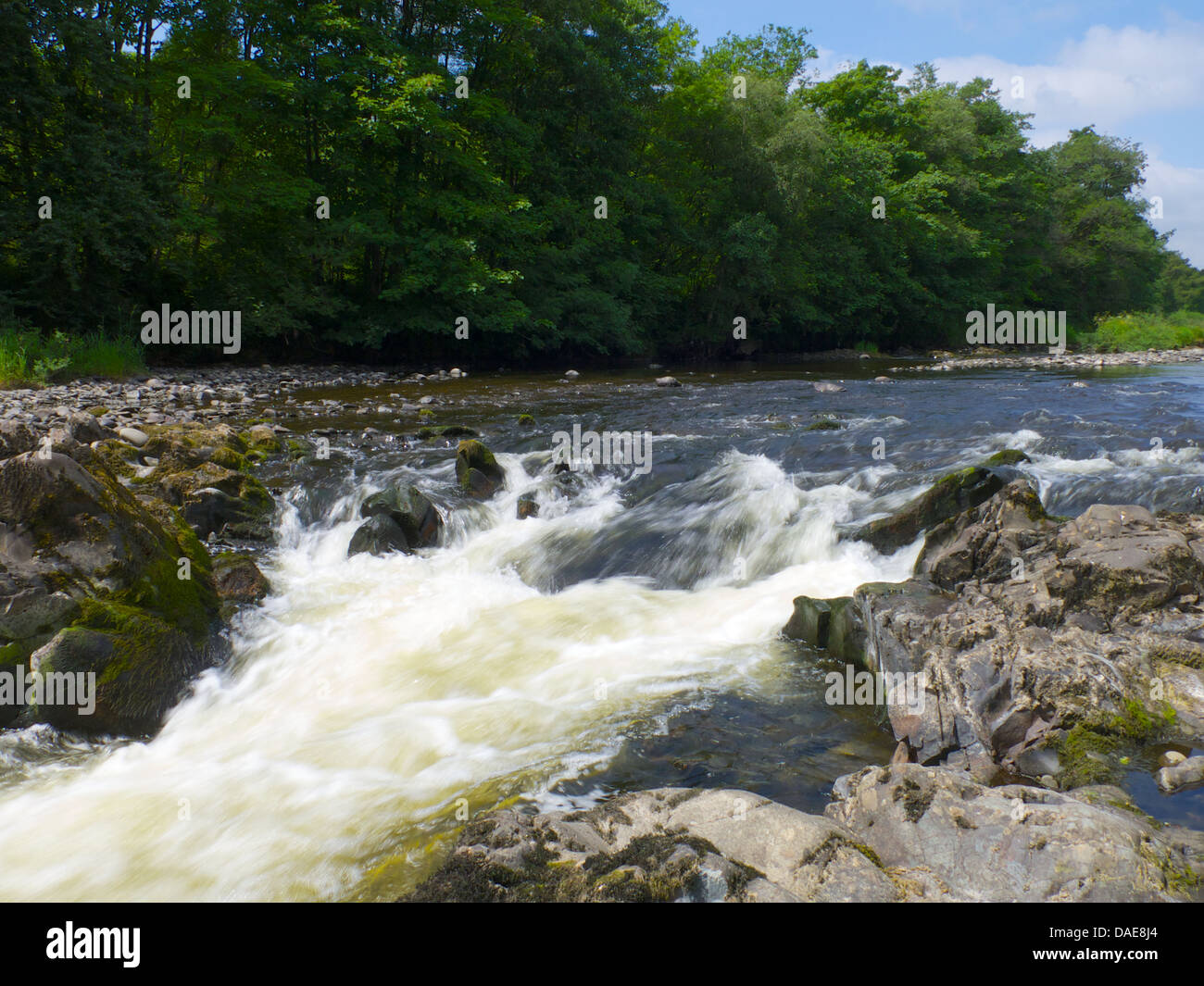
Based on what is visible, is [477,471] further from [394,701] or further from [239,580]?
[394,701]

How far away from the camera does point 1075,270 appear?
52.6 m

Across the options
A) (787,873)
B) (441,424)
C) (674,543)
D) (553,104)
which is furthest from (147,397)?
(553,104)

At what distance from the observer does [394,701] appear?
18.4 feet

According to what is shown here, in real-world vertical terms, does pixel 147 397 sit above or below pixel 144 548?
above

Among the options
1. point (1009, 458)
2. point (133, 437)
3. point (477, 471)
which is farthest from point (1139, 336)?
point (133, 437)

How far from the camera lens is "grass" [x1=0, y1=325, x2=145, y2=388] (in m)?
14.8

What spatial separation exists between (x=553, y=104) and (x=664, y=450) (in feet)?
70.1

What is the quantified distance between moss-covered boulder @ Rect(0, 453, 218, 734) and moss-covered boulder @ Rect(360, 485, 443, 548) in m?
2.73

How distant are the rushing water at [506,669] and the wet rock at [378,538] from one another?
178mm

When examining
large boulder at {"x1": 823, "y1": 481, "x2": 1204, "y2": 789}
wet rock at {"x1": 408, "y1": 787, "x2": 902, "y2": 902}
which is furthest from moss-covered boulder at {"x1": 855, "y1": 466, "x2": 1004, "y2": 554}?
wet rock at {"x1": 408, "y1": 787, "x2": 902, "y2": 902}

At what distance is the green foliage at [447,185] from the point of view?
18.0m

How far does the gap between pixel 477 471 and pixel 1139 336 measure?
40083 millimetres

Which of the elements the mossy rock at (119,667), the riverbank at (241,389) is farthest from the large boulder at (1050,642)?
the riverbank at (241,389)

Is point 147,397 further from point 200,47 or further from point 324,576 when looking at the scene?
point 200,47
